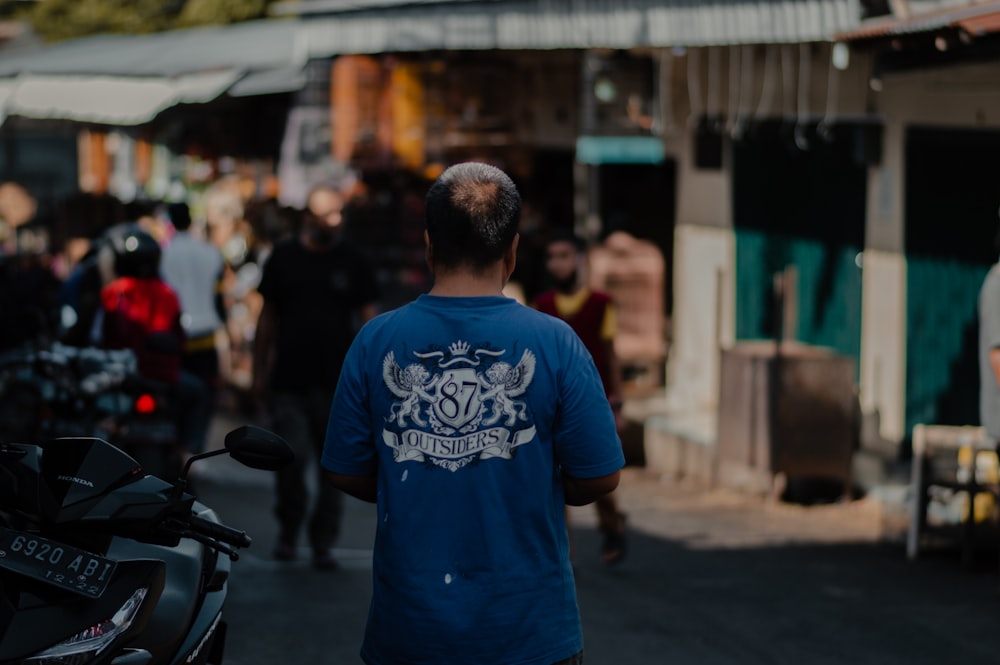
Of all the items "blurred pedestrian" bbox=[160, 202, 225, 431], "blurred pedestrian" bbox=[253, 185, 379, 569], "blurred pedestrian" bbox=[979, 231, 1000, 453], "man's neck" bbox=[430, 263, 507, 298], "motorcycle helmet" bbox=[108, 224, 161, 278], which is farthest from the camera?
"blurred pedestrian" bbox=[160, 202, 225, 431]

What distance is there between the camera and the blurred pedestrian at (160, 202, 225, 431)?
11.2 metres

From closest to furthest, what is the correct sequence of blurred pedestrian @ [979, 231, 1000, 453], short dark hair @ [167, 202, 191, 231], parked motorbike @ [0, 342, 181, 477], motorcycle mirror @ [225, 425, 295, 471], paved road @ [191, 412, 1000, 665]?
motorcycle mirror @ [225, 425, 295, 471], paved road @ [191, 412, 1000, 665], blurred pedestrian @ [979, 231, 1000, 453], parked motorbike @ [0, 342, 181, 477], short dark hair @ [167, 202, 191, 231]

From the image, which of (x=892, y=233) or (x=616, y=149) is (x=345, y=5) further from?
Answer: (x=892, y=233)

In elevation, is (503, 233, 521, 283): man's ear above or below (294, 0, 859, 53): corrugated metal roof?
below

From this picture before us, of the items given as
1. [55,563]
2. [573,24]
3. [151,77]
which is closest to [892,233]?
[573,24]

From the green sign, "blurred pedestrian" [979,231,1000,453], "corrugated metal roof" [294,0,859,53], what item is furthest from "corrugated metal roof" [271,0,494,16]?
"blurred pedestrian" [979,231,1000,453]

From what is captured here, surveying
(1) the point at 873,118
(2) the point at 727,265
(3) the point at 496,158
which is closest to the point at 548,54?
(3) the point at 496,158

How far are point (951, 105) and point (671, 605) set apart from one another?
491 cm

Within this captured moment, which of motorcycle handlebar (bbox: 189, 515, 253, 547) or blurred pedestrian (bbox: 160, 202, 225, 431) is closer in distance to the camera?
motorcycle handlebar (bbox: 189, 515, 253, 547)

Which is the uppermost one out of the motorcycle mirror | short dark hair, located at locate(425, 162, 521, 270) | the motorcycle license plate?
short dark hair, located at locate(425, 162, 521, 270)

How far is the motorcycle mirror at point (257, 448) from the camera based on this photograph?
402 centimetres

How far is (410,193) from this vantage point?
15977 millimetres

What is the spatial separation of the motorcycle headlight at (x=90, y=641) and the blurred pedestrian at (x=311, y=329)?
4.80m

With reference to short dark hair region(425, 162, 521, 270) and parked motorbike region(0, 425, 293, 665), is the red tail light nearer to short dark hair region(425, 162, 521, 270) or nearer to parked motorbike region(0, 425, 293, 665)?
parked motorbike region(0, 425, 293, 665)
